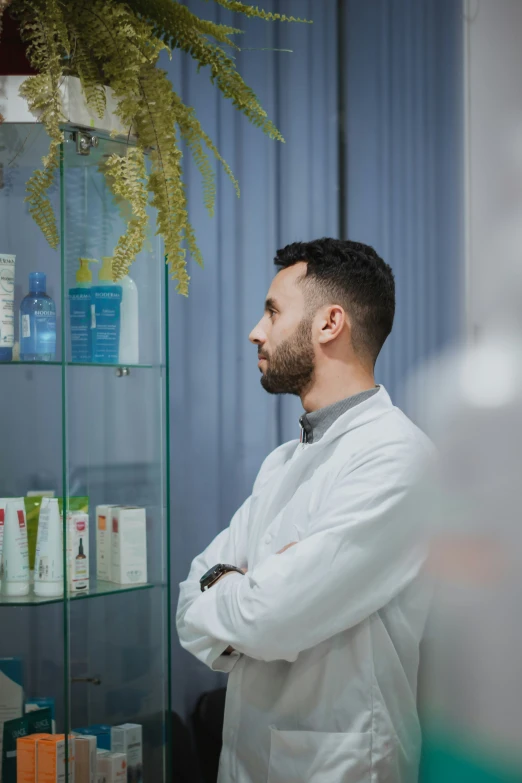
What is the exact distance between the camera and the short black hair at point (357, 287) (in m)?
1.61

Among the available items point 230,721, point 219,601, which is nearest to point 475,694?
point 219,601

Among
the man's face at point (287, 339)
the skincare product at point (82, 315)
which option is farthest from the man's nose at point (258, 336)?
the skincare product at point (82, 315)

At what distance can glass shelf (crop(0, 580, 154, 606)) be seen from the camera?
1609mm

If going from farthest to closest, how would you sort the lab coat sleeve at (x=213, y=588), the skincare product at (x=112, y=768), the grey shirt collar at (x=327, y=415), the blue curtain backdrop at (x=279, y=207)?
the blue curtain backdrop at (x=279, y=207) → the skincare product at (x=112, y=768) → the grey shirt collar at (x=327, y=415) → the lab coat sleeve at (x=213, y=588)

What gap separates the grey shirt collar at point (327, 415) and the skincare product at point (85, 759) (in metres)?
0.83

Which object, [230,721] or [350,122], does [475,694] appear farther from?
[350,122]

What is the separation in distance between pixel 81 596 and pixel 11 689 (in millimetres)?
316

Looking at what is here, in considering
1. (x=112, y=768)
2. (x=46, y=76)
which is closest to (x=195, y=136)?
(x=46, y=76)

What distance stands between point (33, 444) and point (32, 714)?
0.61 m

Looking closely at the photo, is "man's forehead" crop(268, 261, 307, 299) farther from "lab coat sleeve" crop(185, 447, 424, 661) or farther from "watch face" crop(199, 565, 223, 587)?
"watch face" crop(199, 565, 223, 587)

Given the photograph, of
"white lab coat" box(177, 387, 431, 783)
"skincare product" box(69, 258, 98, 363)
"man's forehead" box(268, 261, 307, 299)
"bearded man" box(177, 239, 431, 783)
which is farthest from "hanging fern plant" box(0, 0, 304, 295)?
"white lab coat" box(177, 387, 431, 783)

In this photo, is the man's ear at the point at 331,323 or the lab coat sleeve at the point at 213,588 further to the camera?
the man's ear at the point at 331,323

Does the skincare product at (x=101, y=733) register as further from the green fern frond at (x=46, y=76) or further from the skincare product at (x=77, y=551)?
the green fern frond at (x=46, y=76)

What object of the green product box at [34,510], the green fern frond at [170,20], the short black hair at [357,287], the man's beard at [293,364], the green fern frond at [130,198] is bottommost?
the green product box at [34,510]
